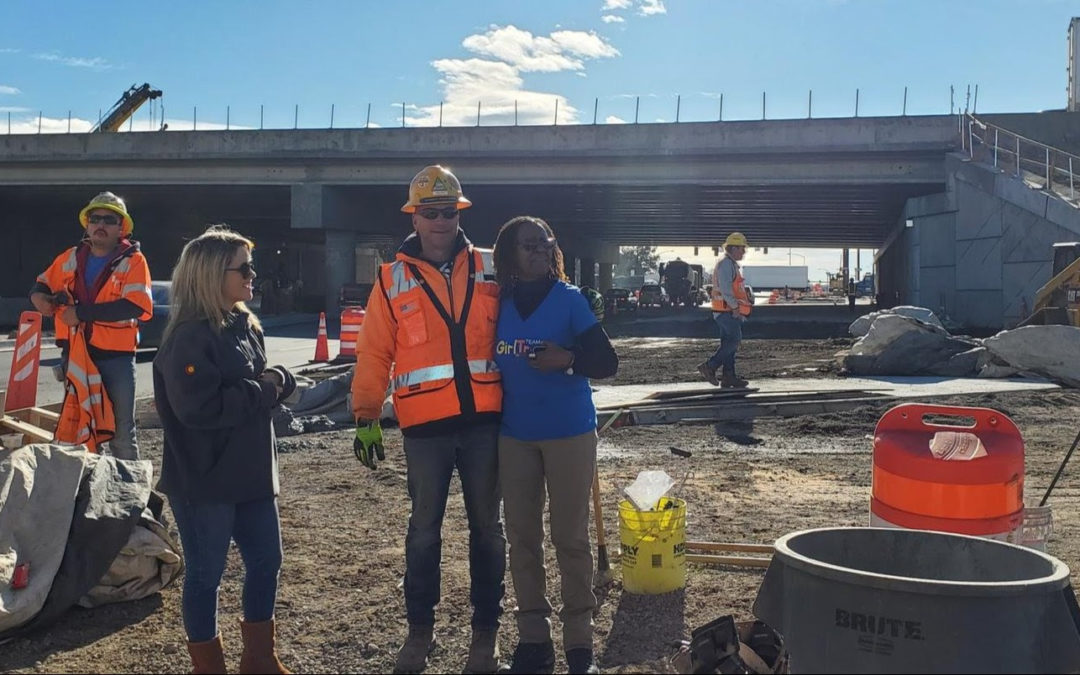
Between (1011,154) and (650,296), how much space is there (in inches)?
1058

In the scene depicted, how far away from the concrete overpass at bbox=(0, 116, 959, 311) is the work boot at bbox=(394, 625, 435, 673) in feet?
94.3

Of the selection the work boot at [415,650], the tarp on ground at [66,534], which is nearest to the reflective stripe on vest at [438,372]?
Answer: the work boot at [415,650]

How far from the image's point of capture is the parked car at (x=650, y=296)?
173 feet

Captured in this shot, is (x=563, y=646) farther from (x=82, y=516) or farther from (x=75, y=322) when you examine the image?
(x=75, y=322)

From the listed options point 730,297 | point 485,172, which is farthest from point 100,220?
point 485,172

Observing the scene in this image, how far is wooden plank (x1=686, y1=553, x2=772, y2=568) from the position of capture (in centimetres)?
488

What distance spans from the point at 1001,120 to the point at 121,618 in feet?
110

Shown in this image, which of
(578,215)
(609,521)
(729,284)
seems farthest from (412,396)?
(578,215)

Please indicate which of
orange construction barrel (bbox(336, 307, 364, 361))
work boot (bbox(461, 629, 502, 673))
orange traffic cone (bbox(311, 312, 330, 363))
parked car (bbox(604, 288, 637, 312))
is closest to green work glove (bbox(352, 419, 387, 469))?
work boot (bbox(461, 629, 502, 673))

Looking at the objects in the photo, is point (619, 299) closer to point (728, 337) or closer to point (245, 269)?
point (728, 337)

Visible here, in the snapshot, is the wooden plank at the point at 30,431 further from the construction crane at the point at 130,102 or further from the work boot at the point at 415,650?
the construction crane at the point at 130,102

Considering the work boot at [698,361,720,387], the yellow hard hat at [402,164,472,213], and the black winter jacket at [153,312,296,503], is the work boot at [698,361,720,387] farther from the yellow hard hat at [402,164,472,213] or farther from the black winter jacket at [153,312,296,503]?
the black winter jacket at [153,312,296,503]

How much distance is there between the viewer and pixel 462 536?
5539 millimetres

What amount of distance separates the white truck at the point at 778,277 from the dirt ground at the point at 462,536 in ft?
282
